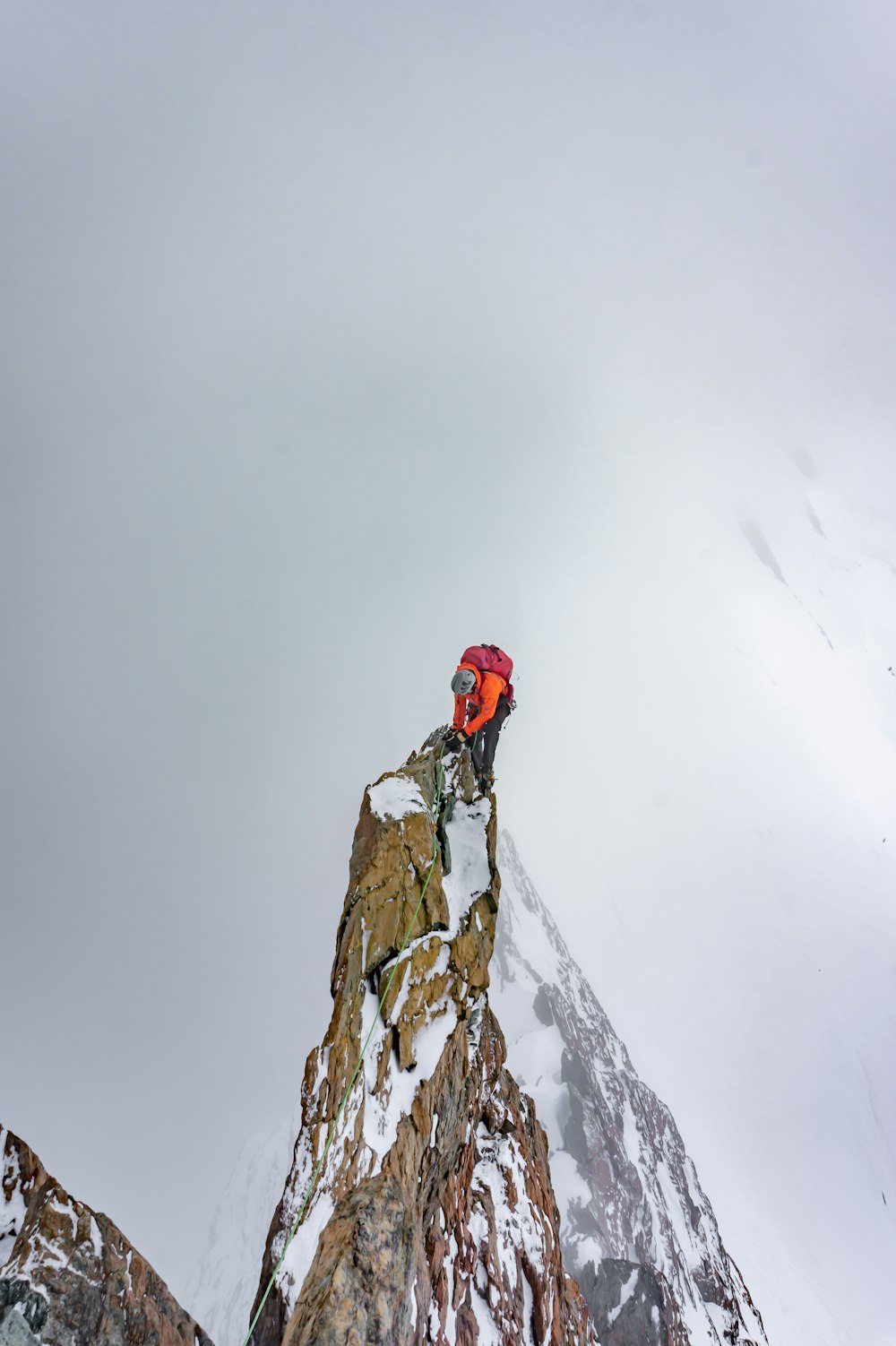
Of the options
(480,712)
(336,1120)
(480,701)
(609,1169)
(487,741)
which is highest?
(480,701)

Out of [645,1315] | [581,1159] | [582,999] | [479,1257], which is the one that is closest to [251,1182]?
[582,999]

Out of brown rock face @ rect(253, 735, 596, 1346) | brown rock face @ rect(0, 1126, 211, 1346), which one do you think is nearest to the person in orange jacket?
brown rock face @ rect(253, 735, 596, 1346)

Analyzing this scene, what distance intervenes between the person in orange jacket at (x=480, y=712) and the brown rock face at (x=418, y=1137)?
456 mm

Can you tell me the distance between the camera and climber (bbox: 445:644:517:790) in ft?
31.4

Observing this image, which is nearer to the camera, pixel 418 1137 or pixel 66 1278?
pixel 66 1278

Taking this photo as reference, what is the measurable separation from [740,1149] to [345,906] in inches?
1399

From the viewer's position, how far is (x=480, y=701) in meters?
9.82

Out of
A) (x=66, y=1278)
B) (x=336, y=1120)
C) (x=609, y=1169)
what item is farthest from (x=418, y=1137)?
(x=609, y=1169)

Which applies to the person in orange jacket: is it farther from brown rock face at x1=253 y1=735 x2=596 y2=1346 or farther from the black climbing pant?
brown rock face at x1=253 y1=735 x2=596 y2=1346

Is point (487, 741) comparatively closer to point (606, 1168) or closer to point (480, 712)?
point (480, 712)

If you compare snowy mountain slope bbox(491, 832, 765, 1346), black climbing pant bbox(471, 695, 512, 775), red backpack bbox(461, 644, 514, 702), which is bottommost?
snowy mountain slope bbox(491, 832, 765, 1346)

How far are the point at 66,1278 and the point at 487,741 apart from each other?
7943mm

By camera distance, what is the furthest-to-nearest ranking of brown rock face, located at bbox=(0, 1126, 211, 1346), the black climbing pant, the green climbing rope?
1. the black climbing pant
2. the green climbing rope
3. brown rock face, located at bbox=(0, 1126, 211, 1346)

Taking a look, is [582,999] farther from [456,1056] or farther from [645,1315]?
[456,1056]
